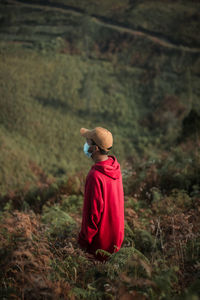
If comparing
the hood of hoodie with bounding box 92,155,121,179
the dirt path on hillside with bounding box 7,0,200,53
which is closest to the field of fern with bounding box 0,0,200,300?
the dirt path on hillside with bounding box 7,0,200,53

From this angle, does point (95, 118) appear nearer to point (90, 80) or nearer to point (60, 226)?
point (90, 80)

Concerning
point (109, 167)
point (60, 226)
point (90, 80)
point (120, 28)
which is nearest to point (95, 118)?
point (90, 80)

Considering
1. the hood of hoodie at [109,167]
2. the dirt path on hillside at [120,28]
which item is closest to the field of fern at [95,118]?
the dirt path on hillside at [120,28]

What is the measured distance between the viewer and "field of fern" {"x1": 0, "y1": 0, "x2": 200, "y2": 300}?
→ 8.14ft

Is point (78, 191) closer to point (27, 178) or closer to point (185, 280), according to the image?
point (185, 280)

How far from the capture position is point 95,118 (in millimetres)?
22109

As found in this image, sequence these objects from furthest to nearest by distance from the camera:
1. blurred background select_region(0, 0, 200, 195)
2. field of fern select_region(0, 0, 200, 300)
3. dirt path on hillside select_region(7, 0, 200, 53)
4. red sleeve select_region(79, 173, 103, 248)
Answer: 1. dirt path on hillside select_region(7, 0, 200, 53)
2. blurred background select_region(0, 0, 200, 195)
3. field of fern select_region(0, 0, 200, 300)
4. red sleeve select_region(79, 173, 103, 248)

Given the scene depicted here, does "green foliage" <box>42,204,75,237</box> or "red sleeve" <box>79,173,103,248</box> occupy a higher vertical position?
"red sleeve" <box>79,173,103,248</box>

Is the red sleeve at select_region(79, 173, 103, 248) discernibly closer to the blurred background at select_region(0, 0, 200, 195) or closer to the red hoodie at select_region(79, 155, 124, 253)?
the red hoodie at select_region(79, 155, 124, 253)

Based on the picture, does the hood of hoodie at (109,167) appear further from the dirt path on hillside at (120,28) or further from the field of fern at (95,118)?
the dirt path on hillside at (120,28)

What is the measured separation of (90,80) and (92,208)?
927 inches

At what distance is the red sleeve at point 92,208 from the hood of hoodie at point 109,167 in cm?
11

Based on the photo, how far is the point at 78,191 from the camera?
19.1 ft

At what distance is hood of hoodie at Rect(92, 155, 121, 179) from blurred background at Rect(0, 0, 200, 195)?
9.15m
